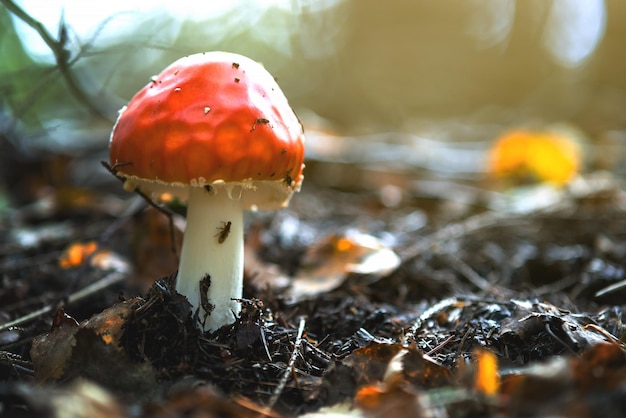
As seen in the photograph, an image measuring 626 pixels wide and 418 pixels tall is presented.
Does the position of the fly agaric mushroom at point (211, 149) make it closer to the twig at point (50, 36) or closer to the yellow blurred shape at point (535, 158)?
the twig at point (50, 36)

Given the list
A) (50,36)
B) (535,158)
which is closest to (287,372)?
(50,36)

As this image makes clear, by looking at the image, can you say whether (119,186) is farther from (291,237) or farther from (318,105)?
(318,105)

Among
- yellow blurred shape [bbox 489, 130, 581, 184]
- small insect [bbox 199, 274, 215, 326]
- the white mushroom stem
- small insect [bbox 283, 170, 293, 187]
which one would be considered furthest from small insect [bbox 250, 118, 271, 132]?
yellow blurred shape [bbox 489, 130, 581, 184]

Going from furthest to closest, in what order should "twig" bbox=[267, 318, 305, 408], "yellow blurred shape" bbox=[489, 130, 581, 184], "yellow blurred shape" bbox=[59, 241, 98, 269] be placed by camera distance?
"yellow blurred shape" bbox=[489, 130, 581, 184] → "yellow blurred shape" bbox=[59, 241, 98, 269] → "twig" bbox=[267, 318, 305, 408]

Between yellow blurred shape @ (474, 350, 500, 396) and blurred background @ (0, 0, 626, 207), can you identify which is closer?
yellow blurred shape @ (474, 350, 500, 396)

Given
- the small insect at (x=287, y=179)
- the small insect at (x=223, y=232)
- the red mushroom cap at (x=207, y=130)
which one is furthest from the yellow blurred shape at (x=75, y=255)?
the small insect at (x=287, y=179)

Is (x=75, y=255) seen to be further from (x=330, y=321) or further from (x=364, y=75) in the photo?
(x=364, y=75)

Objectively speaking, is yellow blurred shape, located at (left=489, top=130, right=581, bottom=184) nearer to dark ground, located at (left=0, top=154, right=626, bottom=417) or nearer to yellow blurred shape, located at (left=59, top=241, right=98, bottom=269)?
dark ground, located at (left=0, top=154, right=626, bottom=417)
